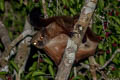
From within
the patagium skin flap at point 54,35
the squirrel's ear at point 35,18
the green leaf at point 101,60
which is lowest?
the green leaf at point 101,60

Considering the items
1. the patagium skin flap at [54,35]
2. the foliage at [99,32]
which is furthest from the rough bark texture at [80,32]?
the patagium skin flap at [54,35]

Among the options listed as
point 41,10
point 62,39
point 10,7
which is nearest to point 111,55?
point 62,39

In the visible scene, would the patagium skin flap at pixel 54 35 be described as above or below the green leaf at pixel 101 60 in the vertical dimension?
above

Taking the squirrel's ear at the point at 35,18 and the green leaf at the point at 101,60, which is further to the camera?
the green leaf at the point at 101,60

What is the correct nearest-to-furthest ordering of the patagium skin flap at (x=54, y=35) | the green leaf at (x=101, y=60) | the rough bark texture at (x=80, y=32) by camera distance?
the rough bark texture at (x=80, y=32) < the patagium skin flap at (x=54, y=35) < the green leaf at (x=101, y=60)

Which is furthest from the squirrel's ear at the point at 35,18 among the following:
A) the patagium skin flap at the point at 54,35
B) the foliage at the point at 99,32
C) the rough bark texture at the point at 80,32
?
the rough bark texture at the point at 80,32

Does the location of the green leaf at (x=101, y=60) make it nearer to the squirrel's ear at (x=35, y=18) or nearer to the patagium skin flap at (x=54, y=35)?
the patagium skin flap at (x=54, y=35)

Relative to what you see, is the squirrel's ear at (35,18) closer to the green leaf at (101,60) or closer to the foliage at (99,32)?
the foliage at (99,32)

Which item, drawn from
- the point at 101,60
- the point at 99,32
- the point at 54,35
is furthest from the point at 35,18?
the point at 101,60

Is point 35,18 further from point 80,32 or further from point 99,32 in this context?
point 80,32

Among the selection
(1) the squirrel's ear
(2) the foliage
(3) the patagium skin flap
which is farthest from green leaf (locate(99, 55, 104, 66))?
(1) the squirrel's ear

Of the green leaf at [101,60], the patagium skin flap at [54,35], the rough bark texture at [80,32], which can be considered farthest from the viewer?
the green leaf at [101,60]

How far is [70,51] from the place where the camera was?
3.75m

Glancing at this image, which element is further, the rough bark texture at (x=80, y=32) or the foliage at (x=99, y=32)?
the foliage at (x=99, y=32)
